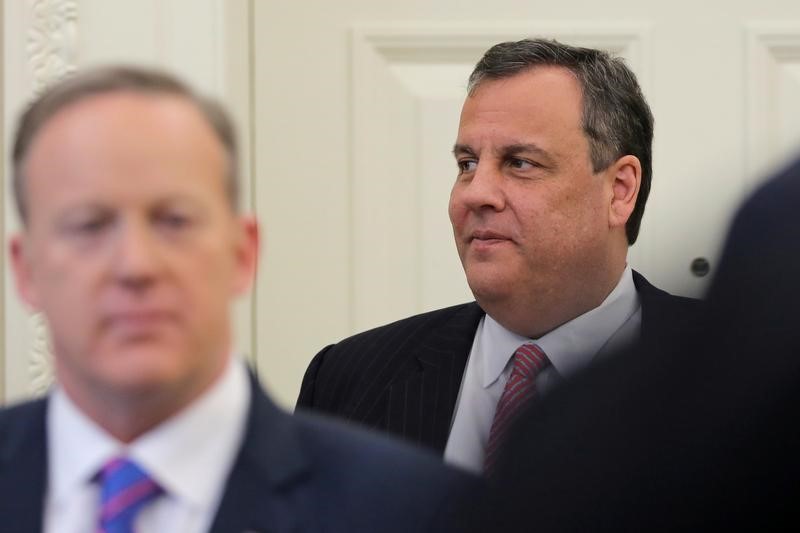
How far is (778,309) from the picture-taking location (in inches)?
25.8

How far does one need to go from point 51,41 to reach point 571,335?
936 millimetres

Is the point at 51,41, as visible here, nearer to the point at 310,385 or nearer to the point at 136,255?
the point at 310,385

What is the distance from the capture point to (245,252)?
3.38 ft

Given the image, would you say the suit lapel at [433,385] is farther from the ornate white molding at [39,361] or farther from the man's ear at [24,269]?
the man's ear at [24,269]

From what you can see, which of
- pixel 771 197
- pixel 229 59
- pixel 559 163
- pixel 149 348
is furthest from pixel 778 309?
pixel 229 59

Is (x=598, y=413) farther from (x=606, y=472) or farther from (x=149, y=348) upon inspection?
(x=149, y=348)

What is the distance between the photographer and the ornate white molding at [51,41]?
2.24m

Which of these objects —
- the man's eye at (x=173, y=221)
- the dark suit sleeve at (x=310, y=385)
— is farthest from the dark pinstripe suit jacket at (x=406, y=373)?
the man's eye at (x=173, y=221)

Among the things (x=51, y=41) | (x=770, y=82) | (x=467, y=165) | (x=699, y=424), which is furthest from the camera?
(x=770, y=82)

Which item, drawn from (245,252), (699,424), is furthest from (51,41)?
(699,424)

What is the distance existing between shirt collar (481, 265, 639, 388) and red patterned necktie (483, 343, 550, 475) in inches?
0.9

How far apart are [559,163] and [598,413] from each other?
1435mm

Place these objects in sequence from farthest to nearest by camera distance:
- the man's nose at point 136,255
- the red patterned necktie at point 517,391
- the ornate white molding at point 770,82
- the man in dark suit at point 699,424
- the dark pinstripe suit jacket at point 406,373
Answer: the ornate white molding at point 770,82
the dark pinstripe suit jacket at point 406,373
the red patterned necktie at point 517,391
the man's nose at point 136,255
the man in dark suit at point 699,424

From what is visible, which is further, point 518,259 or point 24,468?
point 518,259
